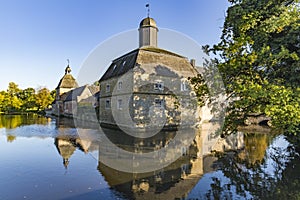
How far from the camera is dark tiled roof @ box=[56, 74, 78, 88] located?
47072 mm

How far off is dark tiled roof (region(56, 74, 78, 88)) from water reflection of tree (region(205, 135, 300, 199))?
44.0 metres

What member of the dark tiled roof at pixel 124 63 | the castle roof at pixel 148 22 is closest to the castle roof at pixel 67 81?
the dark tiled roof at pixel 124 63

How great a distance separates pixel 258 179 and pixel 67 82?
46.9m

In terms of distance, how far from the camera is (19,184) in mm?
6629

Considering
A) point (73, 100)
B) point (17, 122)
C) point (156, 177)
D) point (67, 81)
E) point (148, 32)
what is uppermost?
point (148, 32)

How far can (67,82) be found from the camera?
1871 inches

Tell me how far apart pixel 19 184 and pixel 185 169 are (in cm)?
585

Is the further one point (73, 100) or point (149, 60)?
point (73, 100)

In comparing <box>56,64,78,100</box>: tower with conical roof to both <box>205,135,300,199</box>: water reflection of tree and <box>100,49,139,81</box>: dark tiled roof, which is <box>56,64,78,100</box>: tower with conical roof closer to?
<box>100,49,139,81</box>: dark tiled roof

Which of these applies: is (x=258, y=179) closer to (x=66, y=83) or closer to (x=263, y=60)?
(x=263, y=60)

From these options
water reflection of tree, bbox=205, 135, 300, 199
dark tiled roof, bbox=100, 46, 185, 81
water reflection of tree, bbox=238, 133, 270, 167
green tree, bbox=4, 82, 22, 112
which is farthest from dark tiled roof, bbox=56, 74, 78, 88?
water reflection of tree, bbox=205, 135, 300, 199

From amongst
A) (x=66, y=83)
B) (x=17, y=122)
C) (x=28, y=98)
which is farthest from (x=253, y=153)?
(x=28, y=98)

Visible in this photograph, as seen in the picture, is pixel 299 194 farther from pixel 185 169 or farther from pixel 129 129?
pixel 129 129

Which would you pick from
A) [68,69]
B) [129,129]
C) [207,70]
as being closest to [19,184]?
[207,70]
